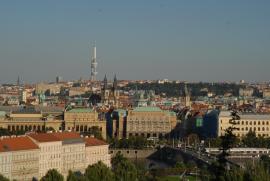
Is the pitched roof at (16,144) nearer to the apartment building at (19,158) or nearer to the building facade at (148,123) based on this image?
the apartment building at (19,158)

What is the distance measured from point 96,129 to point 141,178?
42.5m

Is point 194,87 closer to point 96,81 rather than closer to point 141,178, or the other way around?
point 96,81

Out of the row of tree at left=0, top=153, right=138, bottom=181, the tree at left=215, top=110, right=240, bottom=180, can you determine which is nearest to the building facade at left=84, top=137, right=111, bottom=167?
the row of tree at left=0, top=153, right=138, bottom=181

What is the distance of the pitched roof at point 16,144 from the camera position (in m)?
42.2

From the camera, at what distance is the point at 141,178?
40.8 m

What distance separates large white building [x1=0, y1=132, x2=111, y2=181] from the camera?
42219mm

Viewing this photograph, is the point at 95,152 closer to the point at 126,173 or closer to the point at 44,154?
the point at 44,154

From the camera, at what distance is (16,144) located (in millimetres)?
43375

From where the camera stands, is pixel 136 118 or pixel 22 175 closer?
pixel 22 175

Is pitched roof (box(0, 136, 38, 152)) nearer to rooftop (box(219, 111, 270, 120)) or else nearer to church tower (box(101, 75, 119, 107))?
rooftop (box(219, 111, 270, 120))

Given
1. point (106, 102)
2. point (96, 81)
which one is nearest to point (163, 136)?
point (106, 102)

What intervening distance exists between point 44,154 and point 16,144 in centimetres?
277

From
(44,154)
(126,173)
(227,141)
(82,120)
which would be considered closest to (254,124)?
(82,120)

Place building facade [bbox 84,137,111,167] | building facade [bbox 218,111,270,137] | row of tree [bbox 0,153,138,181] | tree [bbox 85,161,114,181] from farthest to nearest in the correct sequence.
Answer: building facade [bbox 218,111,270,137] → building facade [bbox 84,137,111,167] → tree [bbox 85,161,114,181] → row of tree [bbox 0,153,138,181]
